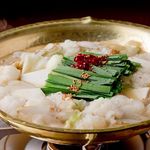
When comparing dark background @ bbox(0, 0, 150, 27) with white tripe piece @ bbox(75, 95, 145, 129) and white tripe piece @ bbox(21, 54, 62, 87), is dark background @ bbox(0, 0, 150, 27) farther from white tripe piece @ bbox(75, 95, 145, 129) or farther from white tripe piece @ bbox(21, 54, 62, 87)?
white tripe piece @ bbox(75, 95, 145, 129)

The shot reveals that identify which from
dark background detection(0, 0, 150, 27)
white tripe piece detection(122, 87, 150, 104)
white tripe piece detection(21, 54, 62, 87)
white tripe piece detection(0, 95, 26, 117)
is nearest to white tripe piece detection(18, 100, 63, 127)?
white tripe piece detection(0, 95, 26, 117)

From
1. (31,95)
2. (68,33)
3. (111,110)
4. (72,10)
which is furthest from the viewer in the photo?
(72,10)

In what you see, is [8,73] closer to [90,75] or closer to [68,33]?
[90,75]

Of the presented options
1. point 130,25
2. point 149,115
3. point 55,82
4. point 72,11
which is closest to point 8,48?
point 55,82

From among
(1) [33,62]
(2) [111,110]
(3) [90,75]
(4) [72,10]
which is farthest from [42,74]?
(4) [72,10]

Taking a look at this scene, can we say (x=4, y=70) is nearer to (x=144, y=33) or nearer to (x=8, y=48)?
(x=8, y=48)

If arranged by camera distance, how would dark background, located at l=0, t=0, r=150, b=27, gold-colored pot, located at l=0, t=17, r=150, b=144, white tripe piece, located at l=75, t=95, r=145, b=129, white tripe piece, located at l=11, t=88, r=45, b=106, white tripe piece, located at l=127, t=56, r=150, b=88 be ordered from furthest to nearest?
dark background, located at l=0, t=0, r=150, b=27
gold-colored pot, located at l=0, t=17, r=150, b=144
white tripe piece, located at l=127, t=56, r=150, b=88
white tripe piece, located at l=11, t=88, r=45, b=106
white tripe piece, located at l=75, t=95, r=145, b=129
